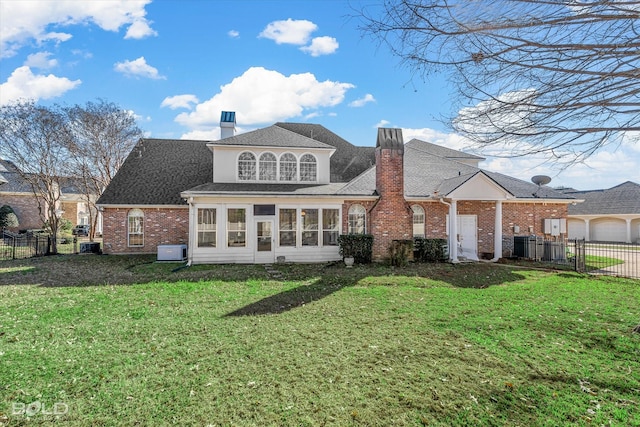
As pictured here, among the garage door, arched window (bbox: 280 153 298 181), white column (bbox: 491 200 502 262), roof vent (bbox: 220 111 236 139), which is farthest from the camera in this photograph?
the garage door

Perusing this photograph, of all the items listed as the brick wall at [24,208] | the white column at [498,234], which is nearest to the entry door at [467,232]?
the white column at [498,234]

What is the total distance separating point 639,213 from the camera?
26469mm

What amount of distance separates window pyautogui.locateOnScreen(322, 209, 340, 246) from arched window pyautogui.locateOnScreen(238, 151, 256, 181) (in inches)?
168

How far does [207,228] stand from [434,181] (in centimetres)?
1171

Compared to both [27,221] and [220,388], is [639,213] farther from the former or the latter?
[27,221]

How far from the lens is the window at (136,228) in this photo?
17.0 metres

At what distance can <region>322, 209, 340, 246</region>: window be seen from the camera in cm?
1455

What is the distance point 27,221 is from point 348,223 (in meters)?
34.5

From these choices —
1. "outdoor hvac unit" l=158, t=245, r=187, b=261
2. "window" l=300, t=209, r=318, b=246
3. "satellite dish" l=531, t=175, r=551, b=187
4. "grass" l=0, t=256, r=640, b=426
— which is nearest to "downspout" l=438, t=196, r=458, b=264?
"grass" l=0, t=256, r=640, b=426

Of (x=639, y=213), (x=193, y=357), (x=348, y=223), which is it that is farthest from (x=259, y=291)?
(x=639, y=213)

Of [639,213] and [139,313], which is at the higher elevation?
[639,213]

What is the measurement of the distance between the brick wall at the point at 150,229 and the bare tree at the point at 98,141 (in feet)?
26.7

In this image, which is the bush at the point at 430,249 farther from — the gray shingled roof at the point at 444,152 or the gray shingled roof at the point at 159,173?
the gray shingled roof at the point at 159,173

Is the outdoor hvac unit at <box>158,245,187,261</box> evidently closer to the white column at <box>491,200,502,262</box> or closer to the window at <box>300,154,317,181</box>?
the window at <box>300,154,317,181</box>
